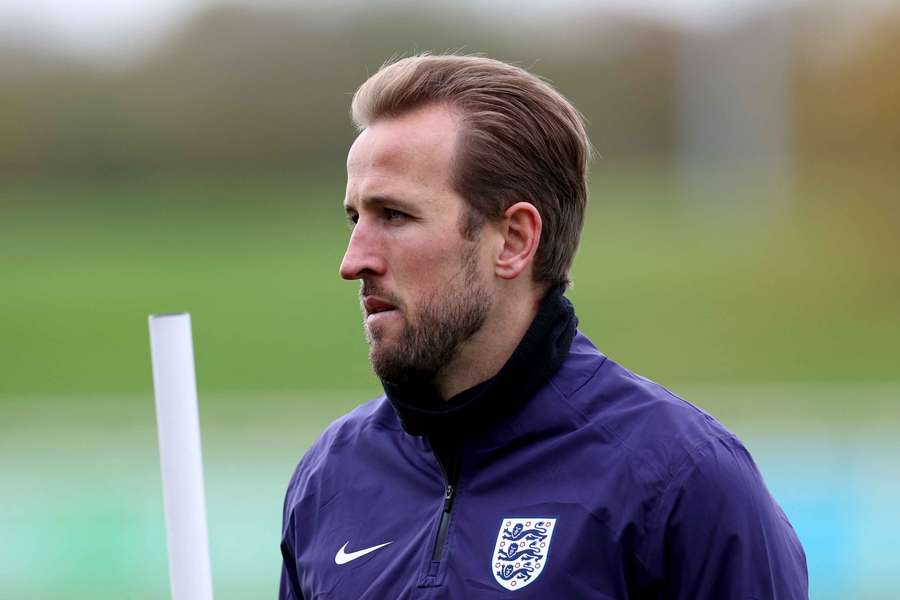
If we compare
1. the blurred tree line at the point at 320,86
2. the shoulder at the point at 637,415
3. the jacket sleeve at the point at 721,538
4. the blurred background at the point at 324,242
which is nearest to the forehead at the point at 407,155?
the shoulder at the point at 637,415

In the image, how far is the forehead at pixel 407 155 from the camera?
2.26m

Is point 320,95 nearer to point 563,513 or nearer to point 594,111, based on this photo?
point 594,111

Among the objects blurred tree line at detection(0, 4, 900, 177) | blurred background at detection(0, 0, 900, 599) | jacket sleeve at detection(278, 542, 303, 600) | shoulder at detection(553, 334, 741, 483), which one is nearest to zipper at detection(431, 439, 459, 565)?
shoulder at detection(553, 334, 741, 483)

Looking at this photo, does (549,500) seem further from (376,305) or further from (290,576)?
(290,576)

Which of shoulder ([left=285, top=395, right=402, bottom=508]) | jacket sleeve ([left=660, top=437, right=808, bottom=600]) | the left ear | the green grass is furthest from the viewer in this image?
the green grass

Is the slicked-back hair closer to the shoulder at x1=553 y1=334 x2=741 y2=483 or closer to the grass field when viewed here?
the shoulder at x1=553 y1=334 x2=741 y2=483

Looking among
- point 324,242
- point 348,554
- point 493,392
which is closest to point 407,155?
point 493,392

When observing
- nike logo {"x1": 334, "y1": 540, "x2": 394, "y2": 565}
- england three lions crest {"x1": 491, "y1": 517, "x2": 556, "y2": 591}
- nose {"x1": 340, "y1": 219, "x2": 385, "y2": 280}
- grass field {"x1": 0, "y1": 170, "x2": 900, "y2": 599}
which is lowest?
grass field {"x1": 0, "y1": 170, "x2": 900, "y2": 599}

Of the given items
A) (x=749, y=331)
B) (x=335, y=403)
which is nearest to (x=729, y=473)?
(x=335, y=403)

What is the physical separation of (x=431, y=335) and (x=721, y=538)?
24.4 inches

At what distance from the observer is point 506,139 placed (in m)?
2.31

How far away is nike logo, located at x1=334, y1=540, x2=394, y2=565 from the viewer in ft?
7.31

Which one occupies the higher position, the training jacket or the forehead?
the forehead

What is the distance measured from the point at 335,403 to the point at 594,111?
13.7 meters
